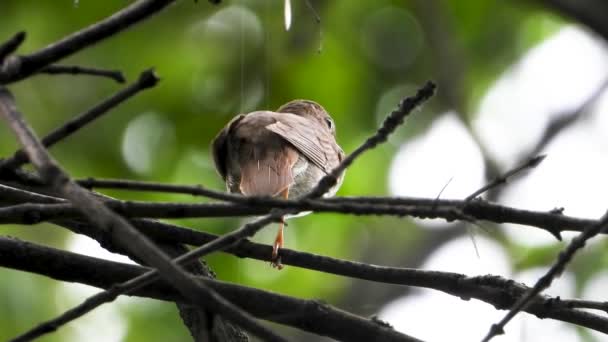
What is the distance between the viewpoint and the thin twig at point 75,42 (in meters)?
1.65

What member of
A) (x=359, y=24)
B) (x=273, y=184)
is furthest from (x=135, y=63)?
(x=273, y=184)

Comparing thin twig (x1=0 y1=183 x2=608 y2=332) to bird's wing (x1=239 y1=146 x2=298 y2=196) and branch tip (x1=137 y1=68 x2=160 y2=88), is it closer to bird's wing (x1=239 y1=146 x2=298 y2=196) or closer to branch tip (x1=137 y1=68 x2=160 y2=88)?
branch tip (x1=137 y1=68 x2=160 y2=88)

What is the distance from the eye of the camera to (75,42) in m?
1.67

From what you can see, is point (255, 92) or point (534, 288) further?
point (255, 92)

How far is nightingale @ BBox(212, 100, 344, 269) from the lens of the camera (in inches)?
159

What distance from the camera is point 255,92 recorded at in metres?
5.75

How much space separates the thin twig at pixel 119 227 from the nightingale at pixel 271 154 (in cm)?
232

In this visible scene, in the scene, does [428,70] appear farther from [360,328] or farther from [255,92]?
[360,328]

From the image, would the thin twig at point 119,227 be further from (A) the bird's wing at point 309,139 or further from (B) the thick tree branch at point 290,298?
(A) the bird's wing at point 309,139

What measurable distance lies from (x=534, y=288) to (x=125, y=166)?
4.58 meters

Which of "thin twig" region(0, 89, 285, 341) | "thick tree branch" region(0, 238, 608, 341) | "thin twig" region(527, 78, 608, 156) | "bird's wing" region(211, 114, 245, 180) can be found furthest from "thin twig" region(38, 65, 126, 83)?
"thin twig" region(527, 78, 608, 156)

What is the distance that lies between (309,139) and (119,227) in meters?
3.25

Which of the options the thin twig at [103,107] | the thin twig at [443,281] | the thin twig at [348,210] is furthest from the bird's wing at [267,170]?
the thin twig at [103,107]

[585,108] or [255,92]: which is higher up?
[585,108]
